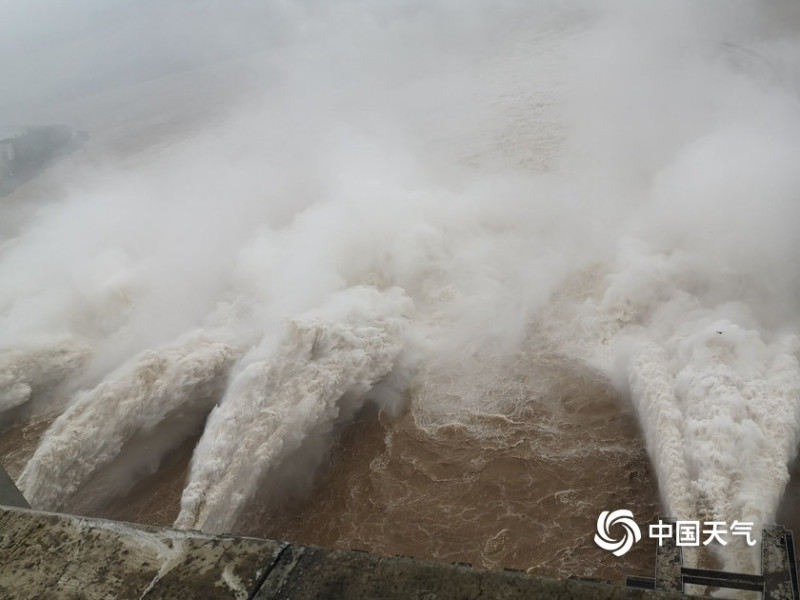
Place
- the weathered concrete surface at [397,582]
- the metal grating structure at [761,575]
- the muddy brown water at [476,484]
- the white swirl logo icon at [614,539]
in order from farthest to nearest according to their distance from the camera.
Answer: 1. the muddy brown water at [476,484]
2. the white swirl logo icon at [614,539]
3. the metal grating structure at [761,575]
4. the weathered concrete surface at [397,582]

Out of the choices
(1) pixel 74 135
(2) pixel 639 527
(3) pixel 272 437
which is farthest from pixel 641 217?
(1) pixel 74 135

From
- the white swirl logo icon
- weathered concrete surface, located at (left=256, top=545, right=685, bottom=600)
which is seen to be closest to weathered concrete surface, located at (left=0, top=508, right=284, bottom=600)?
weathered concrete surface, located at (left=256, top=545, right=685, bottom=600)

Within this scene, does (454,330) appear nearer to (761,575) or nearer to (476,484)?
(476,484)

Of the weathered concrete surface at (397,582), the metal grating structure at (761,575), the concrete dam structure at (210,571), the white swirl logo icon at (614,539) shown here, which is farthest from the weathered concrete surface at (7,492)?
the white swirl logo icon at (614,539)

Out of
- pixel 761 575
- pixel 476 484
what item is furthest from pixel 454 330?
pixel 761 575

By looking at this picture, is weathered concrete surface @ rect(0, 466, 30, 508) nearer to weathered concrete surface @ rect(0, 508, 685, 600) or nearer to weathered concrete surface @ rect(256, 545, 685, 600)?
weathered concrete surface @ rect(0, 508, 685, 600)

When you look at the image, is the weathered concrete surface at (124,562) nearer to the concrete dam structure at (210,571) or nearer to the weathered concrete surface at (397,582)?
the concrete dam structure at (210,571)

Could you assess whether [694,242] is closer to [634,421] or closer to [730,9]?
[634,421]
